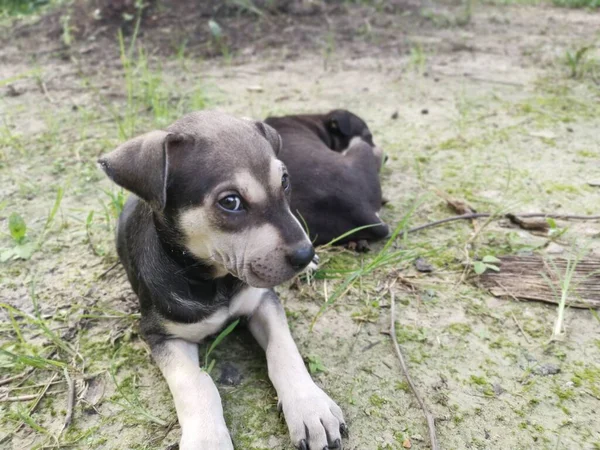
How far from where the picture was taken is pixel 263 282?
9.43ft

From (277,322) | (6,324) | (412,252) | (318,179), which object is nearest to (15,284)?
(6,324)

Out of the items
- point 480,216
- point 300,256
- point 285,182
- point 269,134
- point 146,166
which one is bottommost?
point 480,216

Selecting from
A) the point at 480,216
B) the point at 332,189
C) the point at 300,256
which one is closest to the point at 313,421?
the point at 300,256

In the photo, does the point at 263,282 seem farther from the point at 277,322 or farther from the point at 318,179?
the point at 318,179

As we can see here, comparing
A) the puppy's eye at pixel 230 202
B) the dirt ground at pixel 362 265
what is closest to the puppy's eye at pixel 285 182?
the puppy's eye at pixel 230 202

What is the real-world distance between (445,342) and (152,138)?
7.30 feet

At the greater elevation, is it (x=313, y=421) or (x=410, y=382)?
(x=313, y=421)

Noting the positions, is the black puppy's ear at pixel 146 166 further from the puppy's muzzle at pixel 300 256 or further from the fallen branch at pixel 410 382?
the fallen branch at pixel 410 382

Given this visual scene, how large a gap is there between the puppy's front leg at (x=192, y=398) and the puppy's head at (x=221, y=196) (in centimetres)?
61

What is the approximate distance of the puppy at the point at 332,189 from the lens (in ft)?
14.3

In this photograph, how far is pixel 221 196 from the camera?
9.30 ft

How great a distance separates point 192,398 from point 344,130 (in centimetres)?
361

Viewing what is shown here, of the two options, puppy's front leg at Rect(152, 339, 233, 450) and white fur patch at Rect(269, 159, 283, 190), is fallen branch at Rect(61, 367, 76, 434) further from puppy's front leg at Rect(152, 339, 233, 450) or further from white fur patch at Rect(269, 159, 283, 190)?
white fur patch at Rect(269, 159, 283, 190)

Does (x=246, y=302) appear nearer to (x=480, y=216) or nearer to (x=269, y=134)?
(x=269, y=134)
